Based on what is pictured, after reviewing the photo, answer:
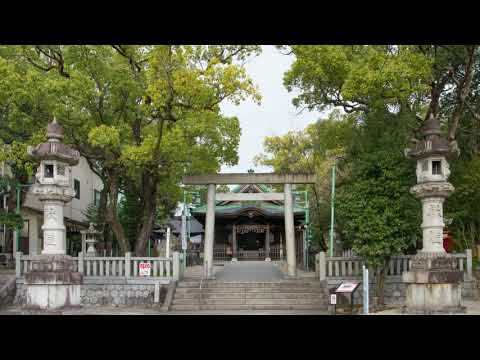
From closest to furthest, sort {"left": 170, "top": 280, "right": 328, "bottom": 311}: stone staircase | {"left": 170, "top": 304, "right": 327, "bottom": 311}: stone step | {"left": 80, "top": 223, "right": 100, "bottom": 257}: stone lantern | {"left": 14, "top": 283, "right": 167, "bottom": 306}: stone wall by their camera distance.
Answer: {"left": 170, "top": 304, "right": 327, "bottom": 311}: stone step < {"left": 170, "top": 280, "right": 328, "bottom": 311}: stone staircase < {"left": 14, "top": 283, "right": 167, "bottom": 306}: stone wall < {"left": 80, "top": 223, "right": 100, "bottom": 257}: stone lantern

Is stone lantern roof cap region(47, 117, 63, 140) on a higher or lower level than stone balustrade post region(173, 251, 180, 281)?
higher

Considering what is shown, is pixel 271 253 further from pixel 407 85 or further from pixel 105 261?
pixel 407 85

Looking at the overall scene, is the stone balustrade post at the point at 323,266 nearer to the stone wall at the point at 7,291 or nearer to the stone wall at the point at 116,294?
the stone wall at the point at 116,294

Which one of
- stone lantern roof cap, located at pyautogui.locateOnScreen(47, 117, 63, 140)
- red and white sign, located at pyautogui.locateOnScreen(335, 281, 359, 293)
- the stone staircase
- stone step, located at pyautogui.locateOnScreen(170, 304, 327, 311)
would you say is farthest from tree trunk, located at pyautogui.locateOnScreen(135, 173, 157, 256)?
red and white sign, located at pyautogui.locateOnScreen(335, 281, 359, 293)

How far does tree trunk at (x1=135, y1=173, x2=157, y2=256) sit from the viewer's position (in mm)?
20500

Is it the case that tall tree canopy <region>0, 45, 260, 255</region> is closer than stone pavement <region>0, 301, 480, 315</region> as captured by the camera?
No

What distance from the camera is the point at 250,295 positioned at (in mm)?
17328

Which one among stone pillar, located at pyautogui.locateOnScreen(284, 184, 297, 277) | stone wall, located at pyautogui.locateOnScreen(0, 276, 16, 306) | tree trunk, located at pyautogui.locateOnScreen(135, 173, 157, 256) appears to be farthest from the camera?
tree trunk, located at pyautogui.locateOnScreen(135, 173, 157, 256)

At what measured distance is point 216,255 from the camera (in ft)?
125

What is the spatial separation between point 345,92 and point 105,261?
31.7ft

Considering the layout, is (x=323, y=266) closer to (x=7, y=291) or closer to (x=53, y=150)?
(x=53, y=150)

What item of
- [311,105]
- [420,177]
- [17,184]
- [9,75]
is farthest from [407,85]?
[17,184]

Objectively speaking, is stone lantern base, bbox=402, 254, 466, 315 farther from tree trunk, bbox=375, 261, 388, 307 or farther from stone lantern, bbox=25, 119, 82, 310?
stone lantern, bbox=25, 119, 82, 310

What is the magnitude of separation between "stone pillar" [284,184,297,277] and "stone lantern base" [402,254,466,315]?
6.51 m
